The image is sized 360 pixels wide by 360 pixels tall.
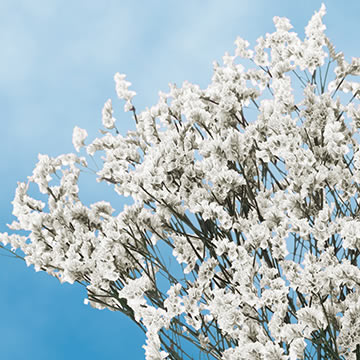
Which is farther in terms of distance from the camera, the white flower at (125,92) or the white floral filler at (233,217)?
the white flower at (125,92)

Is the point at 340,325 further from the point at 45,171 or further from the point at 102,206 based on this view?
the point at 45,171

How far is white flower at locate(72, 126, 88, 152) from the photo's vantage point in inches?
108

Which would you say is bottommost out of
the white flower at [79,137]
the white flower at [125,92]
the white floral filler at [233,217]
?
the white floral filler at [233,217]

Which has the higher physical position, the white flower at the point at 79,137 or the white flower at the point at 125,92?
the white flower at the point at 125,92

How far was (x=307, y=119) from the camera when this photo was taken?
7.00 feet

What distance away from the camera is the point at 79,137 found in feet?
9.02

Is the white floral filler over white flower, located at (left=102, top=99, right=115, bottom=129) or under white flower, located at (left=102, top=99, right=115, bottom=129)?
under

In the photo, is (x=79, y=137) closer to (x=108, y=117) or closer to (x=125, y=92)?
(x=108, y=117)

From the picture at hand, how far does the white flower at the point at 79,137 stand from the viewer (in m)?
2.74

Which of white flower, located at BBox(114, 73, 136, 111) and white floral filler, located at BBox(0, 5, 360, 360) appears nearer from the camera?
white floral filler, located at BBox(0, 5, 360, 360)

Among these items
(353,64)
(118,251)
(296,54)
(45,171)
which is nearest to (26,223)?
(45,171)

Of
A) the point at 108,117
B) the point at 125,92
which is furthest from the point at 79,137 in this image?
the point at 125,92

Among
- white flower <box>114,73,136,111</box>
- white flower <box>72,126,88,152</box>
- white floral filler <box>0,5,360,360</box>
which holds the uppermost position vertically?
white flower <box>114,73,136,111</box>

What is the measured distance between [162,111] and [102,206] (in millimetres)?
525
